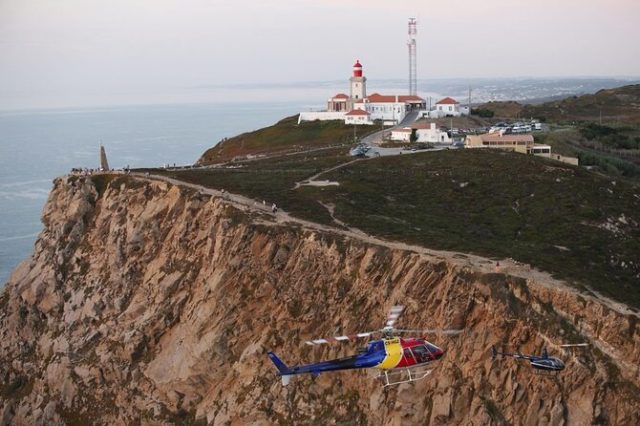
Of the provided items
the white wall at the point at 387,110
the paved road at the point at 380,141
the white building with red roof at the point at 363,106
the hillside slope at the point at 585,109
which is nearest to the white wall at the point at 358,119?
the white building with red roof at the point at 363,106

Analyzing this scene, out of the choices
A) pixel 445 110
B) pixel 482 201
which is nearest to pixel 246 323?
pixel 482 201

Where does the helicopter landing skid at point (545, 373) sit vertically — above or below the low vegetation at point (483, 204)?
below

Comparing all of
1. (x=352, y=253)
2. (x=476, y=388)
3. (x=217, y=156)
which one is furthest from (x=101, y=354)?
(x=217, y=156)

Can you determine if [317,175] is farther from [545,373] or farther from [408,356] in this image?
[408,356]

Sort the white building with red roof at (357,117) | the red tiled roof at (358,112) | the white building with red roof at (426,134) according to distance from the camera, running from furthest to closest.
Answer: the red tiled roof at (358,112) → the white building with red roof at (357,117) → the white building with red roof at (426,134)

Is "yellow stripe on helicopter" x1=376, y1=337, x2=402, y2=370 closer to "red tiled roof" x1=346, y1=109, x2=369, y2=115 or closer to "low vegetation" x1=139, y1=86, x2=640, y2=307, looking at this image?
"low vegetation" x1=139, y1=86, x2=640, y2=307

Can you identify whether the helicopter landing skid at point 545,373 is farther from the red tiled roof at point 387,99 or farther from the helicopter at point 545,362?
the red tiled roof at point 387,99
